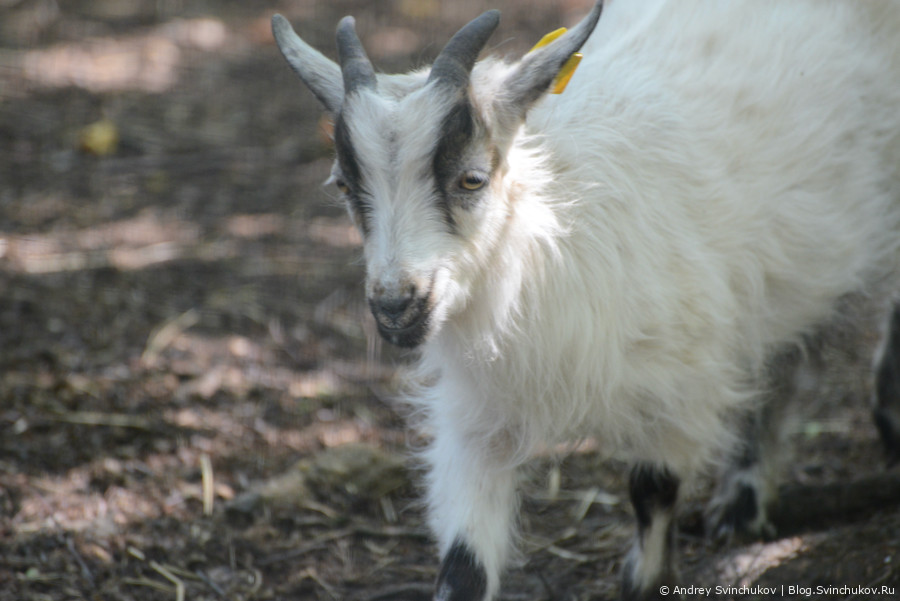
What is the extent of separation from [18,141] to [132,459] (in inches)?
144

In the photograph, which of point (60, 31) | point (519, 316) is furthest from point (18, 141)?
point (519, 316)

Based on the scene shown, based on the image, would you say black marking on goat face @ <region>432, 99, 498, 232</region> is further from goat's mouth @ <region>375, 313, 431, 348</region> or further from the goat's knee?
the goat's knee

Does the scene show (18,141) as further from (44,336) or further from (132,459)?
(132,459)

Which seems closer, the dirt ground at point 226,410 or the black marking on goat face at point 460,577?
the black marking on goat face at point 460,577

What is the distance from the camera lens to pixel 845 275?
151 inches

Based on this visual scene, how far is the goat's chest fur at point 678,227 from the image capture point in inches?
120

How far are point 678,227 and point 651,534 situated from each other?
A: 1.12m

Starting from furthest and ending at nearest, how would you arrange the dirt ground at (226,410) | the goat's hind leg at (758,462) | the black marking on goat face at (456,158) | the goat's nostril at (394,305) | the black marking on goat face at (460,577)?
the goat's hind leg at (758,462) < the dirt ground at (226,410) < the black marking on goat face at (460,577) < the black marking on goat face at (456,158) < the goat's nostril at (394,305)

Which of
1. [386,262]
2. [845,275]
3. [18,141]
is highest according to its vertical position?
[386,262]

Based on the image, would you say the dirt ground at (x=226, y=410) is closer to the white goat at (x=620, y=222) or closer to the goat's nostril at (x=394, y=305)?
the white goat at (x=620, y=222)

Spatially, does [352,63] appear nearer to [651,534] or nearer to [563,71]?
[563,71]

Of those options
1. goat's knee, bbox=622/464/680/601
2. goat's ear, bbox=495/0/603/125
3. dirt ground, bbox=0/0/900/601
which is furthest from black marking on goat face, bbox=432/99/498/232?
goat's knee, bbox=622/464/680/601

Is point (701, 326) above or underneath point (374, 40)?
above

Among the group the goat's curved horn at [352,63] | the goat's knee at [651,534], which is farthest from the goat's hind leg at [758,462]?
the goat's curved horn at [352,63]
